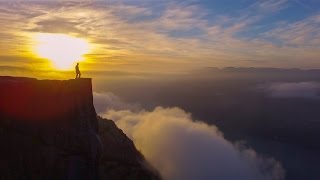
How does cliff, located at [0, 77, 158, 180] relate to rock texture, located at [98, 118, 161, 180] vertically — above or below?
above

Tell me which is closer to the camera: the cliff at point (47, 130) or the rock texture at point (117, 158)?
the cliff at point (47, 130)

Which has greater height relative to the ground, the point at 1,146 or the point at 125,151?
the point at 1,146

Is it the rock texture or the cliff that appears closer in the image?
the cliff

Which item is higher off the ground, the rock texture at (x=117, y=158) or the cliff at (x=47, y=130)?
the cliff at (x=47, y=130)

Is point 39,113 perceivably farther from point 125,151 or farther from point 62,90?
point 125,151

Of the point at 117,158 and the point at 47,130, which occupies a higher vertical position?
the point at 47,130

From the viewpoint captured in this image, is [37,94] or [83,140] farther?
[83,140]

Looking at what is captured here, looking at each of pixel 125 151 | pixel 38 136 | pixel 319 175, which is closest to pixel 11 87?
pixel 38 136

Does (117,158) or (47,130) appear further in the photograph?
(117,158)
